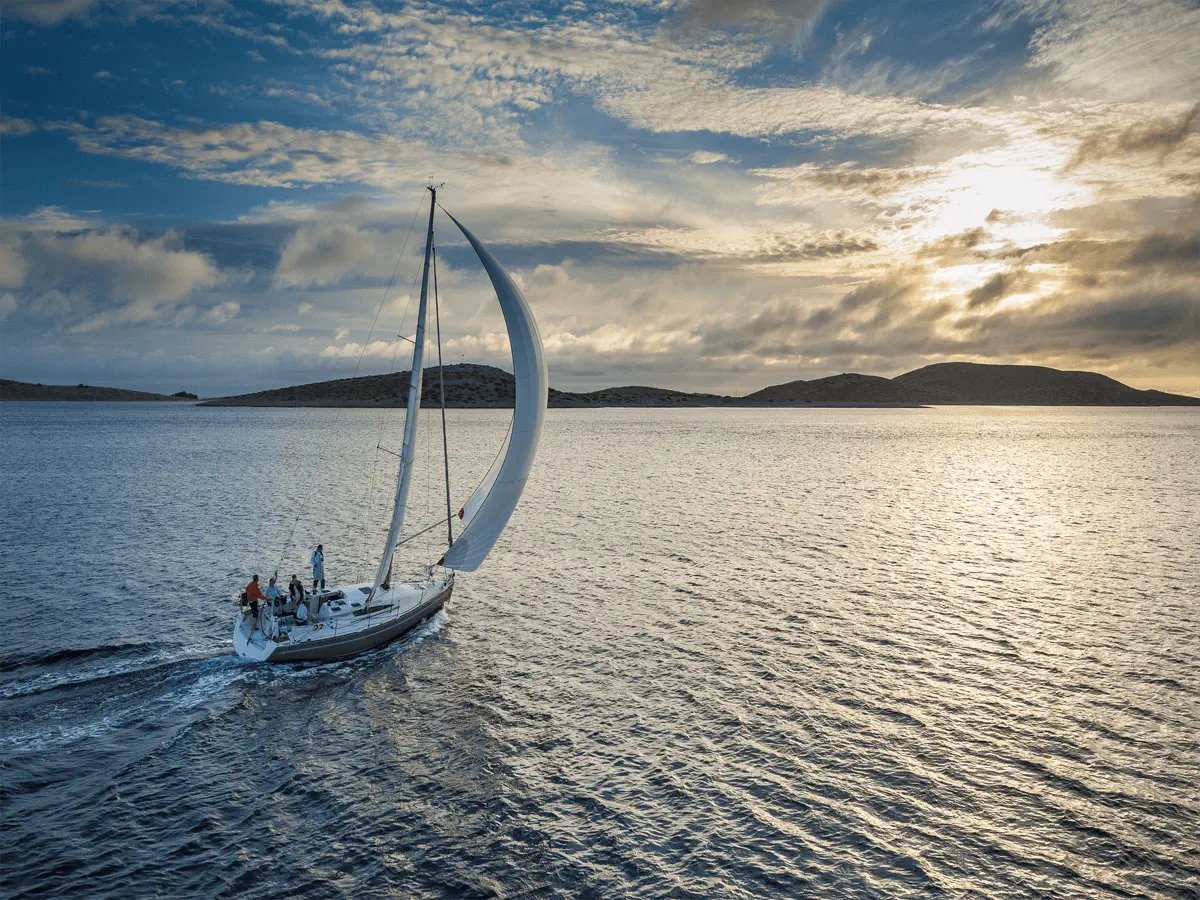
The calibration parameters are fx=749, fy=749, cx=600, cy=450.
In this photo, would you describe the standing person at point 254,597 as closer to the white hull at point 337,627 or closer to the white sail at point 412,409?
the white hull at point 337,627

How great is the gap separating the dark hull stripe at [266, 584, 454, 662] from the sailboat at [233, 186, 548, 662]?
0.04 meters

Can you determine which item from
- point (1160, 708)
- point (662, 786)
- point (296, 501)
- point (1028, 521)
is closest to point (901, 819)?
point (662, 786)

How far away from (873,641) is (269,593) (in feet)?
81.0

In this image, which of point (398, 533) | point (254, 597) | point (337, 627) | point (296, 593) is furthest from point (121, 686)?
point (398, 533)

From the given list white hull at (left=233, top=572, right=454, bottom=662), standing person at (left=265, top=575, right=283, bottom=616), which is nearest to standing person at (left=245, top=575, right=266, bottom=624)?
white hull at (left=233, top=572, right=454, bottom=662)

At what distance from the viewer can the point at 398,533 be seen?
31.9 meters

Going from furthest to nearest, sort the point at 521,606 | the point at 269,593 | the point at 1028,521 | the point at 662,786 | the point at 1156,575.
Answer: the point at 1028,521 < the point at 1156,575 < the point at 521,606 < the point at 269,593 < the point at 662,786

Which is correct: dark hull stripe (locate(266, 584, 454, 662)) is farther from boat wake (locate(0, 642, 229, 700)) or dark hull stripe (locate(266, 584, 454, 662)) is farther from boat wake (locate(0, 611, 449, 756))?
boat wake (locate(0, 642, 229, 700))

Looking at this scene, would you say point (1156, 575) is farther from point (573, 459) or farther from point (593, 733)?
point (573, 459)

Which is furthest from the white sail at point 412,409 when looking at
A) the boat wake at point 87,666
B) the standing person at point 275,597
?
the boat wake at point 87,666

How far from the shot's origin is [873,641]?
3184cm

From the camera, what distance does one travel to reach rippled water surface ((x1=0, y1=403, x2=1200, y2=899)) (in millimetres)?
17203

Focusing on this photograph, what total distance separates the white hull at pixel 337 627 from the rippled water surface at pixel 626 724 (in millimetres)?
805

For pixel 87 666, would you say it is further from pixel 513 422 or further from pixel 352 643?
pixel 513 422
